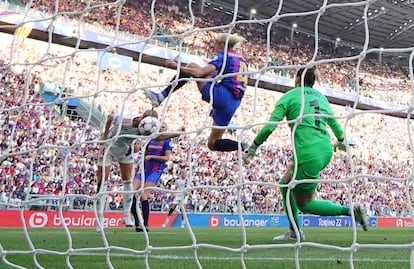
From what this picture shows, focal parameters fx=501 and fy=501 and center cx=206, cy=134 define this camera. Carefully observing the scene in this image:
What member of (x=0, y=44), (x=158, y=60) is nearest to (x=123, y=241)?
(x=0, y=44)

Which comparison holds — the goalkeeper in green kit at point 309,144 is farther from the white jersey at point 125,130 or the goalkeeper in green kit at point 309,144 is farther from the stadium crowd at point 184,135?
the white jersey at point 125,130

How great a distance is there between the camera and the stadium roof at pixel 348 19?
2881 cm

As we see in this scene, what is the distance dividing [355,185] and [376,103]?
43.6 feet

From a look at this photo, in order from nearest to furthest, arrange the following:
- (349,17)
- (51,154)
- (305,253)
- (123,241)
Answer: (305,253)
(123,241)
(51,154)
(349,17)

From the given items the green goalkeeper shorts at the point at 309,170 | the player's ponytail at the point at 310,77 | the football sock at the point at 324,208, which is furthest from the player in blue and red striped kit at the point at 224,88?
the football sock at the point at 324,208

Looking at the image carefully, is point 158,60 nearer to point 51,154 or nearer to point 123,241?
point 51,154

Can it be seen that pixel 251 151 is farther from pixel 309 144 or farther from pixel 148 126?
pixel 148 126

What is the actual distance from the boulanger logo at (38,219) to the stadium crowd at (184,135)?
0.40 metres

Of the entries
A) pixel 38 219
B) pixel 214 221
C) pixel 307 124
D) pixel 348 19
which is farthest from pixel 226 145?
pixel 348 19

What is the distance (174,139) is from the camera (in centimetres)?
1557

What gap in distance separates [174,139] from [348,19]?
2039 cm

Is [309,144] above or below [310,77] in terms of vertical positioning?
below

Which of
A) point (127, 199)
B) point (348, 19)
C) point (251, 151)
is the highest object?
point (348, 19)

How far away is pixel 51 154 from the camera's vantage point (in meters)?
12.8
